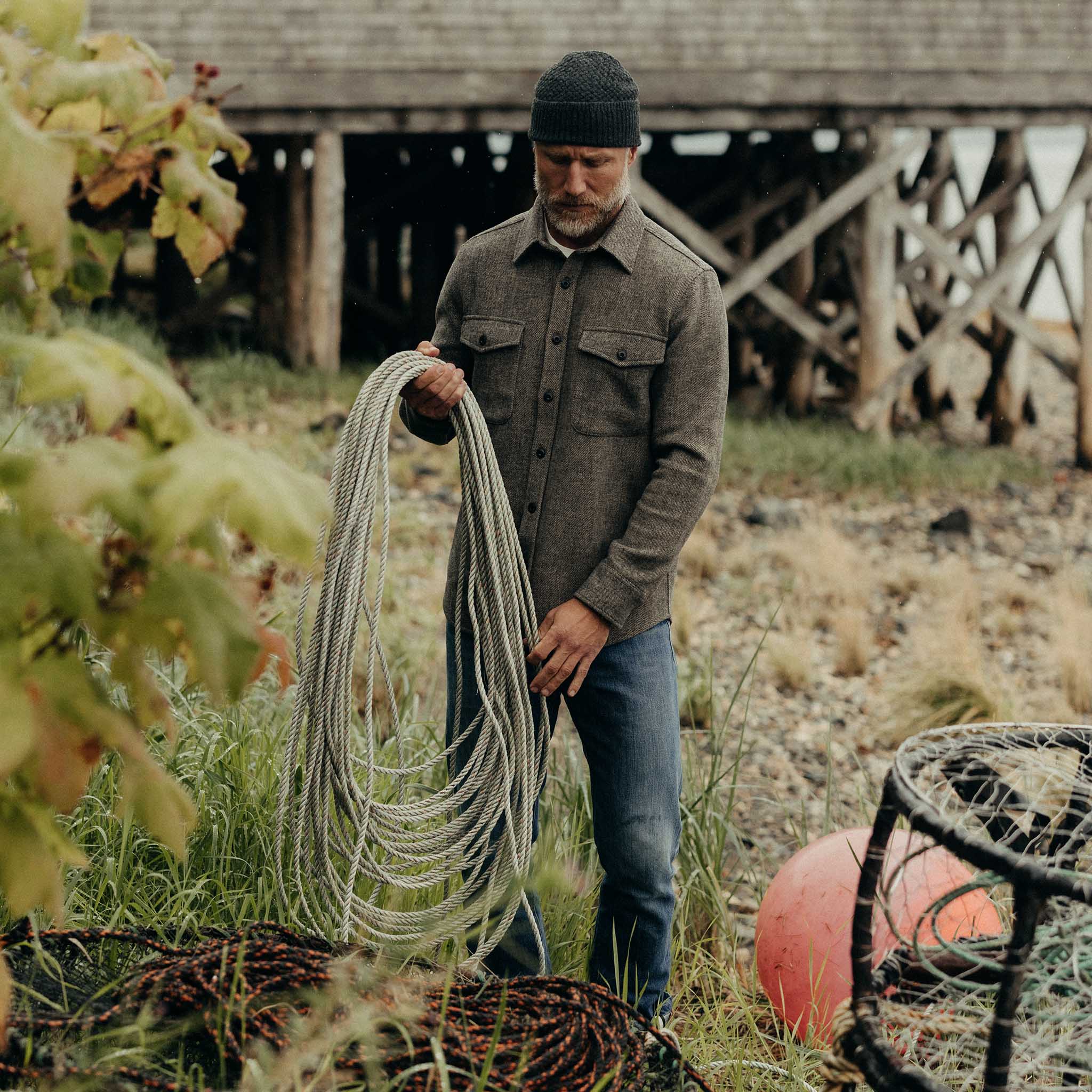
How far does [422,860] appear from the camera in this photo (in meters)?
2.37

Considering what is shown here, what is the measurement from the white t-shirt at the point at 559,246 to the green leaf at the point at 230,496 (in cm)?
139

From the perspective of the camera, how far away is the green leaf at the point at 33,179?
3.78ft

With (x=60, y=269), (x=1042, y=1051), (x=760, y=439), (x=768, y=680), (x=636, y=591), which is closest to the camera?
(x=60, y=269)

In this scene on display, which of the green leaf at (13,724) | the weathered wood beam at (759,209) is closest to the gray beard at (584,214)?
the green leaf at (13,724)

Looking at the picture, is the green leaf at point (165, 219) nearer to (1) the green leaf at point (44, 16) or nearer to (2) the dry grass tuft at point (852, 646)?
(1) the green leaf at point (44, 16)

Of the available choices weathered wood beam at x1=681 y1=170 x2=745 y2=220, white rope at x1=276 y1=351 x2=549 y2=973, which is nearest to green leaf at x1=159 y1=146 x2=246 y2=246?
white rope at x1=276 y1=351 x2=549 y2=973

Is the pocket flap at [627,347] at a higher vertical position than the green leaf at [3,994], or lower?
higher

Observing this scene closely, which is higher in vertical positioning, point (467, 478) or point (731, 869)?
point (467, 478)

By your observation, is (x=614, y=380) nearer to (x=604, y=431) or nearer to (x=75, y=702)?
(x=604, y=431)

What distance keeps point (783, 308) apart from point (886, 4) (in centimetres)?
223

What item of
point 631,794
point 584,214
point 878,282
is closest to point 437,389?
point 584,214

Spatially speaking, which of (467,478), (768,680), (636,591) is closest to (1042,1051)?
(636,591)

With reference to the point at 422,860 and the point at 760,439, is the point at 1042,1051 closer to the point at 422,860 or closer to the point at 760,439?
the point at 422,860

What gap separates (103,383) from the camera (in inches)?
44.4
